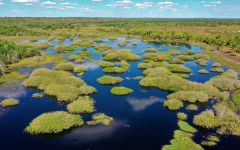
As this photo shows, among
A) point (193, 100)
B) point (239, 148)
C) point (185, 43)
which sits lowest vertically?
point (239, 148)

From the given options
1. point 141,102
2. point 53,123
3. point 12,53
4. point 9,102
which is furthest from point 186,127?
point 12,53

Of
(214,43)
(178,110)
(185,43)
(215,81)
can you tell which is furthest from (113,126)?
(185,43)

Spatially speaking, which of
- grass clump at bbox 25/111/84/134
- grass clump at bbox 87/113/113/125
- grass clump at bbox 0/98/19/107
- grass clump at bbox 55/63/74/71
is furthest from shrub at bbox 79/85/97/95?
grass clump at bbox 55/63/74/71

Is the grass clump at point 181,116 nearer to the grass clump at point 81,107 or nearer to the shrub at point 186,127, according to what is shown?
the shrub at point 186,127

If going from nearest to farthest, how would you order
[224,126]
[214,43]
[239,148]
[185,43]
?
[239,148]
[224,126]
[214,43]
[185,43]

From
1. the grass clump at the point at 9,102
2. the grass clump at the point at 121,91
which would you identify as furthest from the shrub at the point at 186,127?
the grass clump at the point at 9,102

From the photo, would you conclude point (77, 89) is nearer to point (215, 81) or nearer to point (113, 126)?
point (113, 126)

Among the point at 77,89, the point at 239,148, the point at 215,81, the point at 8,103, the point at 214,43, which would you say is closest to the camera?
the point at 239,148
